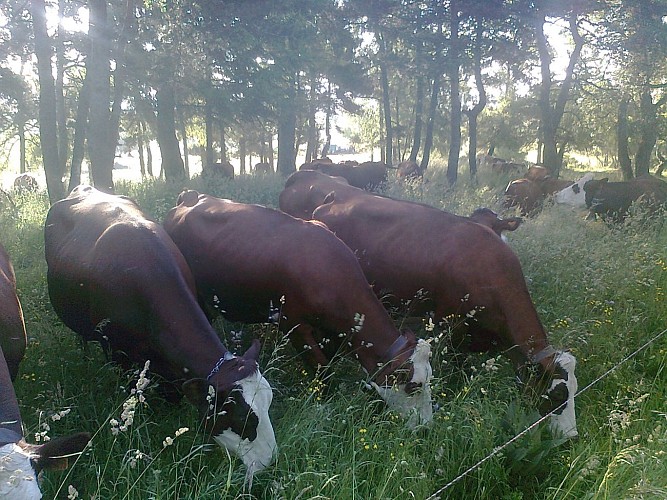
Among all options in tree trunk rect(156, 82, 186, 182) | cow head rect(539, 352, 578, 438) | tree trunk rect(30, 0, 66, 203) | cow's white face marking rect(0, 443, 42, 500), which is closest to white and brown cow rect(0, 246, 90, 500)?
cow's white face marking rect(0, 443, 42, 500)

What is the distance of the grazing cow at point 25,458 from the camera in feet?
6.55

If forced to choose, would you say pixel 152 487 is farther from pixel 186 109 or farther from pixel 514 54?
pixel 514 54

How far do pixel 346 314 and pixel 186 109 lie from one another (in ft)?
46.5

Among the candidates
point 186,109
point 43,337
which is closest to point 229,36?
point 186,109

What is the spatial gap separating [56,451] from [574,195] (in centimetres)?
1303

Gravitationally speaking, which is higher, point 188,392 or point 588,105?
point 588,105

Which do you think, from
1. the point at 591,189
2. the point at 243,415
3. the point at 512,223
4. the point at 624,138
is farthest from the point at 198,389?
the point at 624,138

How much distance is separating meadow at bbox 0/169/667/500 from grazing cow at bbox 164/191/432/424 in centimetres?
21

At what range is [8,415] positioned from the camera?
2.51 meters

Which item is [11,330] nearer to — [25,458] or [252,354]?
[252,354]

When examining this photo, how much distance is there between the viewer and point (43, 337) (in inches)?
189

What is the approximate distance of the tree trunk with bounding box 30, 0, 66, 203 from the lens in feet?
32.3

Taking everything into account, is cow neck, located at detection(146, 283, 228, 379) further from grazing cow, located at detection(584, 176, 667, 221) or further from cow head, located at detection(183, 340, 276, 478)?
grazing cow, located at detection(584, 176, 667, 221)

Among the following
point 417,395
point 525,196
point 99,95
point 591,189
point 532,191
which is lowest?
point 417,395
